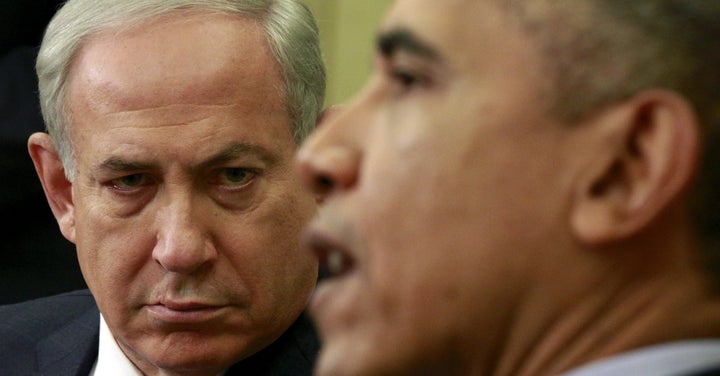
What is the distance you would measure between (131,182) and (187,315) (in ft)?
0.90

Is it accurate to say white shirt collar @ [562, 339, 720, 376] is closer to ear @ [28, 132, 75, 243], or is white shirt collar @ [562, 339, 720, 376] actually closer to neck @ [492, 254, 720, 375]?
neck @ [492, 254, 720, 375]

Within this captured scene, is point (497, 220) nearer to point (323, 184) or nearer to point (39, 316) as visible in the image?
point (323, 184)

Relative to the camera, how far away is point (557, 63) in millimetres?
1413

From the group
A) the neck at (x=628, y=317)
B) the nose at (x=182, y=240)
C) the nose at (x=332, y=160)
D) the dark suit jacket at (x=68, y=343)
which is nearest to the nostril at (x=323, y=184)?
the nose at (x=332, y=160)

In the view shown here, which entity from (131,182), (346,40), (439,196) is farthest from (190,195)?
(346,40)

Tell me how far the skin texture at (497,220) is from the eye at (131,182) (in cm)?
110

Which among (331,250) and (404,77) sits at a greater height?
(404,77)

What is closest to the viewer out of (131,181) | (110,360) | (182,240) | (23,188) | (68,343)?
(182,240)

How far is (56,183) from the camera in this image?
9.36 feet

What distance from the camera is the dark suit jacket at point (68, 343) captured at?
267cm

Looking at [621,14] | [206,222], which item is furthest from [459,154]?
[206,222]

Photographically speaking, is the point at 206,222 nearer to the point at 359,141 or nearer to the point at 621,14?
the point at 359,141

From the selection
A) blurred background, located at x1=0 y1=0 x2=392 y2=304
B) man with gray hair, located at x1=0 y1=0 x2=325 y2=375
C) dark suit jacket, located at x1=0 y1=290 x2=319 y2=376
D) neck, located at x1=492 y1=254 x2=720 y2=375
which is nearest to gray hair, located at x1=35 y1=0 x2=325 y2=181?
man with gray hair, located at x1=0 y1=0 x2=325 y2=375

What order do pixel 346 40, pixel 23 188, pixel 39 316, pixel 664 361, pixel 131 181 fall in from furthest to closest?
pixel 346 40, pixel 23 188, pixel 39 316, pixel 131 181, pixel 664 361
